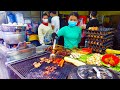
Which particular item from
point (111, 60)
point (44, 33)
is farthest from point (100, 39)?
point (44, 33)

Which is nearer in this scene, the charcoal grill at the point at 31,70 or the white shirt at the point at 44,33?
the charcoal grill at the point at 31,70

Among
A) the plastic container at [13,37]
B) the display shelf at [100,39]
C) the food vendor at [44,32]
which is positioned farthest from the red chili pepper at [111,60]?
the food vendor at [44,32]

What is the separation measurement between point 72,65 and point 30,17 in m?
2.65

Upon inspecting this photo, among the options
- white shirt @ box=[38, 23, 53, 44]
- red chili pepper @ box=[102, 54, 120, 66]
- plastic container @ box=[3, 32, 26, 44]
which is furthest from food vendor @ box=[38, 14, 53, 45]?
red chili pepper @ box=[102, 54, 120, 66]

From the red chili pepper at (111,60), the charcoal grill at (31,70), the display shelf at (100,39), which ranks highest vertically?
the display shelf at (100,39)

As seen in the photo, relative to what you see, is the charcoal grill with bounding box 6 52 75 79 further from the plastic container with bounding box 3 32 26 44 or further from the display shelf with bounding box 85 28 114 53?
the display shelf with bounding box 85 28 114 53

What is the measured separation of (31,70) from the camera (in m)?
1.33

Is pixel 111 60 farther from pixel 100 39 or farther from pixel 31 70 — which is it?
pixel 31 70

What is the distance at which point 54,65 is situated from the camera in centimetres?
144

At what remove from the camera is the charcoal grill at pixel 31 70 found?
121cm

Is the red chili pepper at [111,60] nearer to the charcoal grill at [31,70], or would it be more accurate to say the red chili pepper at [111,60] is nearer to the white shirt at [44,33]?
A: the charcoal grill at [31,70]
